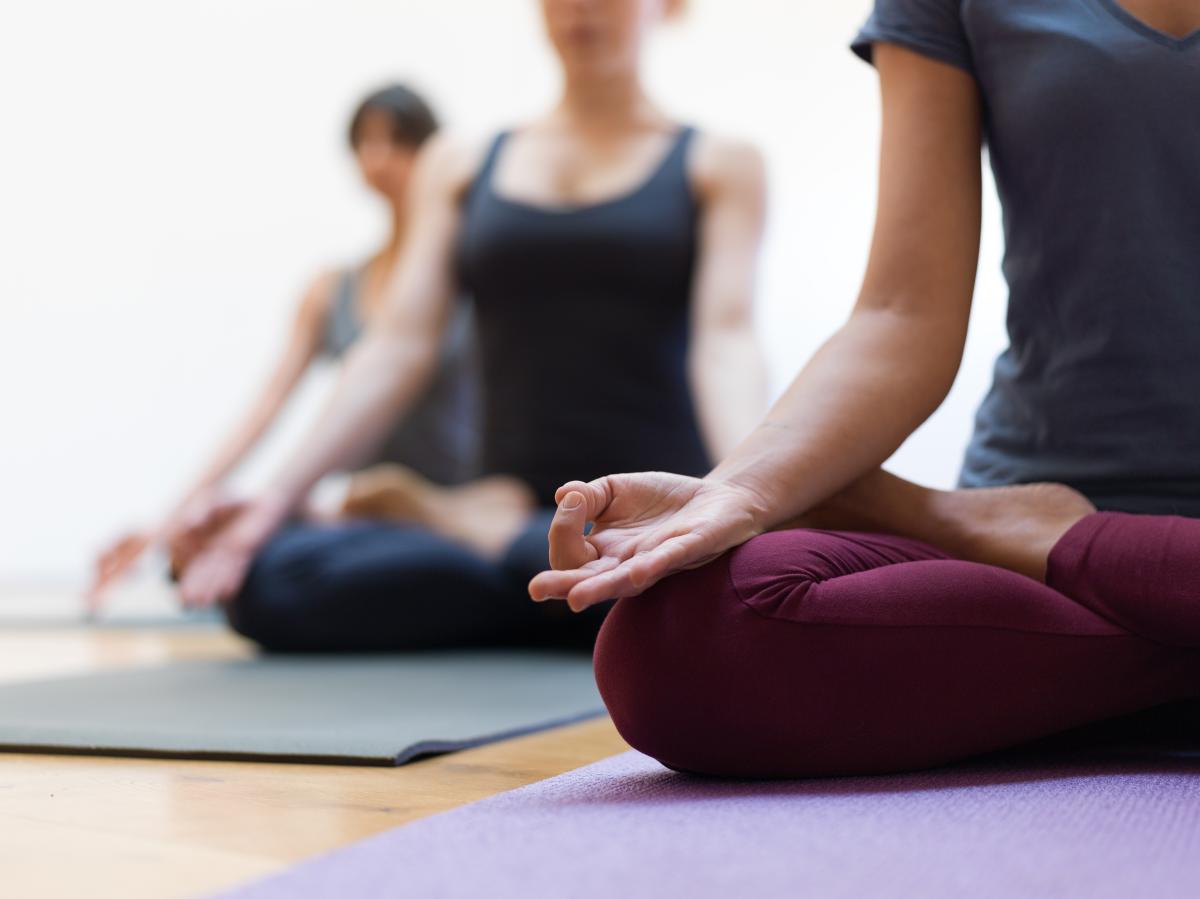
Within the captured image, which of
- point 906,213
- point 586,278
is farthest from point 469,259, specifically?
point 906,213

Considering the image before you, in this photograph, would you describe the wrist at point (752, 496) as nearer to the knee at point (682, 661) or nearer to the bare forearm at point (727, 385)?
the knee at point (682, 661)

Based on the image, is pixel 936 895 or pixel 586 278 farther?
pixel 586 278

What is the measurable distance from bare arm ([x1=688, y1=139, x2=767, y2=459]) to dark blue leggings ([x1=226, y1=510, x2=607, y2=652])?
0.93ft

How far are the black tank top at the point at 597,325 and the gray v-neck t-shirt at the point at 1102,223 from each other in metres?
0.89

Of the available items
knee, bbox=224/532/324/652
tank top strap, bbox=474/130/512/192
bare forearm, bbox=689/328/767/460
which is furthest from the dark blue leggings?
tank top strap, bbox=474/130/512/192

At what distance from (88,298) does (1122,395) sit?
125 inches

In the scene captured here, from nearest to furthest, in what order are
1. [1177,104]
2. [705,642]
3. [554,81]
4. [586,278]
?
[705,642] < [1177,104] < [586,278] < [554,81]

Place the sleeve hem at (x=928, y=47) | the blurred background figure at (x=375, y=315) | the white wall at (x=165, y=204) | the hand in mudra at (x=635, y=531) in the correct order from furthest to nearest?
the white wall at (x=165, y=204)
the blurred background figure at (x=375, y=315)
the sleeve hem at (x=928, y=47)
the hand in mudra at (x=635, y=531)

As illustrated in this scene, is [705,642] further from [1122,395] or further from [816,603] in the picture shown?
[1122,395]

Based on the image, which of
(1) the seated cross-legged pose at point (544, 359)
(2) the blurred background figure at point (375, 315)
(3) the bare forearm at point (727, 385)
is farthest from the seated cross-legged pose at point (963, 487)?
(2) the blurred background figure at point (375, 315)

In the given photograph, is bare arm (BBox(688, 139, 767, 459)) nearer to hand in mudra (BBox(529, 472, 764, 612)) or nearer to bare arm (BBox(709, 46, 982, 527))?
bare arm (BBox(709, 46, 982, 527))

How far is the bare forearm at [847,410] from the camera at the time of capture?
79 cm

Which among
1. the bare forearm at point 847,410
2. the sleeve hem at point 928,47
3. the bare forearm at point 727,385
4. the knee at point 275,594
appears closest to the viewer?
the bare forearm at point 847,410

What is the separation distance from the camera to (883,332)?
86cm
